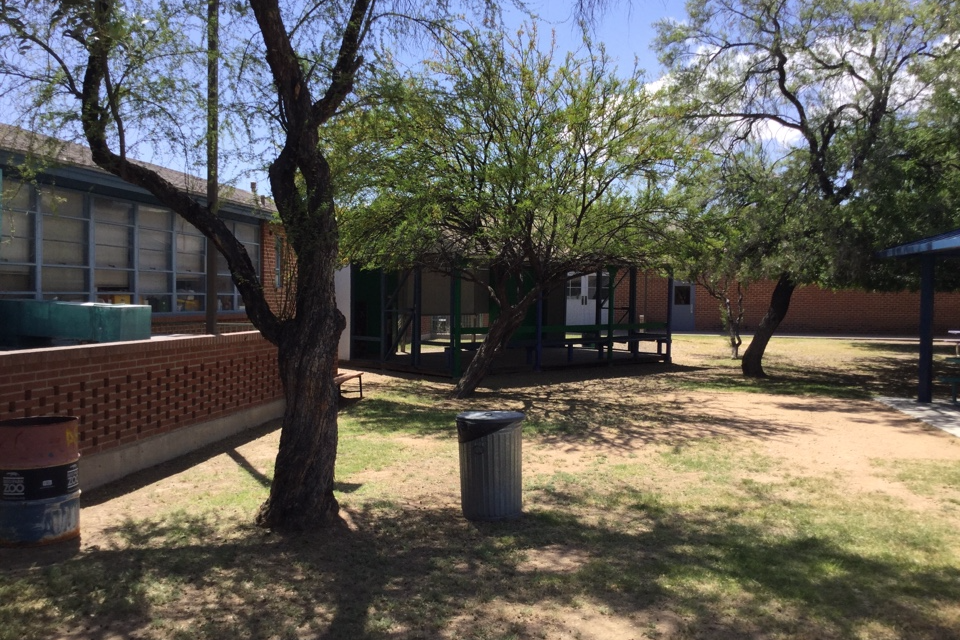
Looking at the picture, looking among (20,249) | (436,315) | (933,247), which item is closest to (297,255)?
(20,249)

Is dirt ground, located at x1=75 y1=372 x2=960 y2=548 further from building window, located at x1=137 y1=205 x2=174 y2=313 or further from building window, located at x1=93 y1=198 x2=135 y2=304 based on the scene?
building window, located at x1=93 y1=198 x2=135 y2=304

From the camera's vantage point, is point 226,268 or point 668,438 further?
point 226,268

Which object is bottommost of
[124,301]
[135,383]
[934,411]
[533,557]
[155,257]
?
[533,557]

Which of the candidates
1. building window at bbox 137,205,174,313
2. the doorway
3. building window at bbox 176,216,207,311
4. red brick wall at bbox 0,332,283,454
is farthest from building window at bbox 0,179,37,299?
the doorway

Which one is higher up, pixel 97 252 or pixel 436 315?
pixel 97 252

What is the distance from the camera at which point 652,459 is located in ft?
27.4

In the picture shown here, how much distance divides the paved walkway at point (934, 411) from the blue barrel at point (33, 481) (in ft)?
32.4

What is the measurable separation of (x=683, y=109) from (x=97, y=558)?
11874 mm

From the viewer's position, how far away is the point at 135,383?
7.26m

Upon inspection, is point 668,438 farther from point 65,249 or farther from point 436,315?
point 436,315

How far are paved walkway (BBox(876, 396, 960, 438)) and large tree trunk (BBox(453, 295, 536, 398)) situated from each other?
6.23 meters

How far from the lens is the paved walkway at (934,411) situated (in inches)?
413

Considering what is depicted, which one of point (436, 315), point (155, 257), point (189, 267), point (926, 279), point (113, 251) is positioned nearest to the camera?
point (113, 251)

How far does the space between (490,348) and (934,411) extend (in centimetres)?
706
